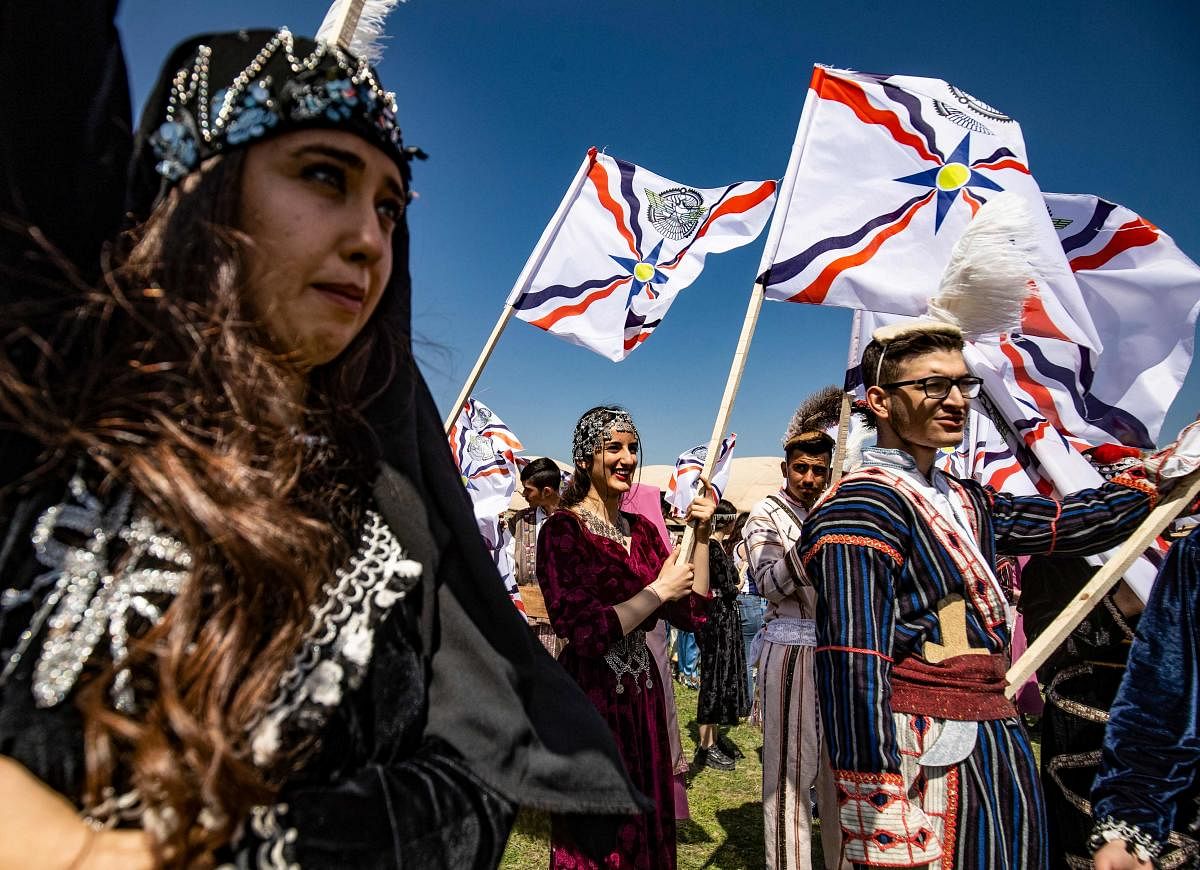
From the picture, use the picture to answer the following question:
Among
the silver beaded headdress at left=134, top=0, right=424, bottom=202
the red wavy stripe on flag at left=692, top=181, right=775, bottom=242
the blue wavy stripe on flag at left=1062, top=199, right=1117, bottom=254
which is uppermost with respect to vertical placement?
the red wavy stripe on flag at left=692, top=181, right=775, bottom=242

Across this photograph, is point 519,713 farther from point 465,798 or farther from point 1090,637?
point 1090,637

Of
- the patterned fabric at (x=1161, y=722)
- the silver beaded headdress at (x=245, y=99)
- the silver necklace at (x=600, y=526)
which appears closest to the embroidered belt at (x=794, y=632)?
the silver necklace at (x=600, y=526)

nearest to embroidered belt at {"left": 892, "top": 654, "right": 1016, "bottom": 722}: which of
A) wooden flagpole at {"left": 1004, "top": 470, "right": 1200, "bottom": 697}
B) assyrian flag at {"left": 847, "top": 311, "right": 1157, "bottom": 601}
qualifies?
wooden flagpole at {"left": 1004, "top": 470, "right": 1200, "bottom": 697}

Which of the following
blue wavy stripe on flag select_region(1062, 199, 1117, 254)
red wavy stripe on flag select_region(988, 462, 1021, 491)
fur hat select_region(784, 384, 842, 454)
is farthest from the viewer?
red wavy stripe on flag select_region(988, 462, 1021, 491)

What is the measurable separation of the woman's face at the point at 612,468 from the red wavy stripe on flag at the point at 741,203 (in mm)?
1811

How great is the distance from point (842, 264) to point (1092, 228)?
1775 mm

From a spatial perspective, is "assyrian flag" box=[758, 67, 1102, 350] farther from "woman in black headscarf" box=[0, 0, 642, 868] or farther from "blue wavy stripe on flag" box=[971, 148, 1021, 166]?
"woman in black headscarf" box=[0, 0, 642, 868]

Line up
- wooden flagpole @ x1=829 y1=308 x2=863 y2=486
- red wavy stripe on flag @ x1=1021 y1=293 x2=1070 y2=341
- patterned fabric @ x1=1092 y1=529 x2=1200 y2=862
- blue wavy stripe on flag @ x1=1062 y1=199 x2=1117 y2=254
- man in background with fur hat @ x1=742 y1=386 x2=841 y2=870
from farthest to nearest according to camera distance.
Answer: man in background with fur hat @ x1=742 y1=386 x2=841 y2=870 → blue wavy stripe on flag @ x1=1062 y1=199 x2=1117 y2=254 → wooden flagpole @ x1=829 y1=308 x2=863 y2=486 → red wavy stripe on flag @ x1=1021 y1=293 x2=1070 y2=341 → patterned fabric @ x1=1092 y1=529 x2=1200 y2=862

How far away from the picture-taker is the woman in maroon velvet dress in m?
2.94

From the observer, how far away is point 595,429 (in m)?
3.79

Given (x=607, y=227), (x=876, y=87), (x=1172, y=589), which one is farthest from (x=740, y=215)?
(x=1172, y=589)

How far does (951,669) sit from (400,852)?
182 centimetres

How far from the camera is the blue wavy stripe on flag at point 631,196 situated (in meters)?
4.86

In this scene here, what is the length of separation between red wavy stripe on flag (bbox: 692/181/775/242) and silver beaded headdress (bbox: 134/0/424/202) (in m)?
3.95
